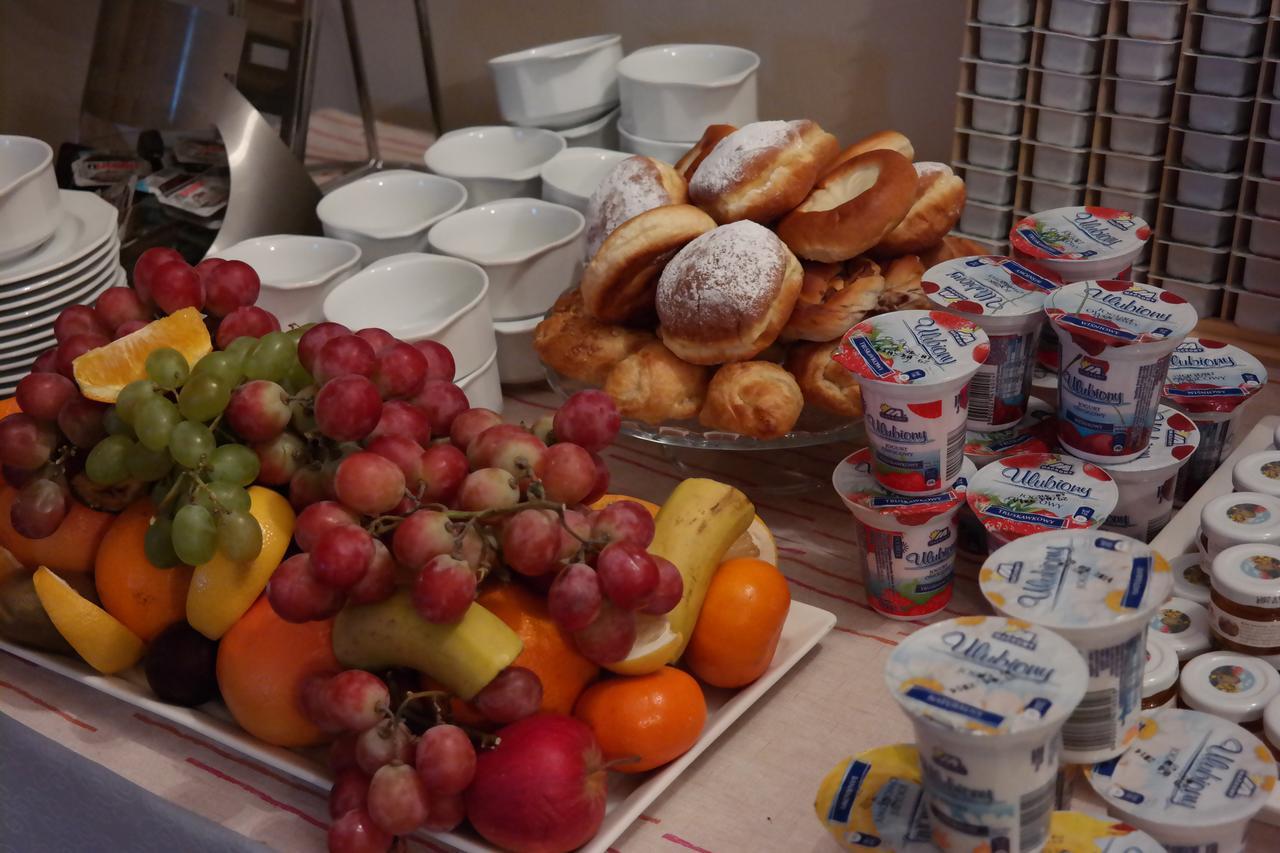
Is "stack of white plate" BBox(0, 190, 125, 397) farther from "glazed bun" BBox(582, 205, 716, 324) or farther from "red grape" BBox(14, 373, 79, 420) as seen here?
"glazed bun" BBox(582, 205, 716, 324)

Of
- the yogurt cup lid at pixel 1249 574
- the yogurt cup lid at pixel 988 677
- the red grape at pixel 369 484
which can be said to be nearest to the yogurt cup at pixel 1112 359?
the yogurt cup lid at pixel 1249 574

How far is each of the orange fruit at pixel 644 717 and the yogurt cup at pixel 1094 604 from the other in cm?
21

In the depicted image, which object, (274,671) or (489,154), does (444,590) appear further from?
(489,154)

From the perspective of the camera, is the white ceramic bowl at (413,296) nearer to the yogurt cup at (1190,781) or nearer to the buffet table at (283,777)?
the buffet table at (283,777)

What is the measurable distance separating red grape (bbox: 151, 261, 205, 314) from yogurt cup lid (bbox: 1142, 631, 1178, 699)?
0.64 metres

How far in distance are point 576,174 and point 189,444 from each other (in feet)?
2.13

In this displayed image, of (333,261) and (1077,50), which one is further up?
(1077,50)

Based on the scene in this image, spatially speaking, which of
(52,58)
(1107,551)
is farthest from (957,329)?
(52,58)

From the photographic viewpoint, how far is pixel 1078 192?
1105 mm

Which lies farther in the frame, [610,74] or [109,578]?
[610,74]

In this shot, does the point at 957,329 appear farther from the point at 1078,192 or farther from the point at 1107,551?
the point at 1078,192

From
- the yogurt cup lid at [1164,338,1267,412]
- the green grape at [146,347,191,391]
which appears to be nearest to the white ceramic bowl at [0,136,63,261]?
the green grape at [146,347,191,391]

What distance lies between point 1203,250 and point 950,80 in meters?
0.43

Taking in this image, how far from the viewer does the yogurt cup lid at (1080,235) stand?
0.87 metres
